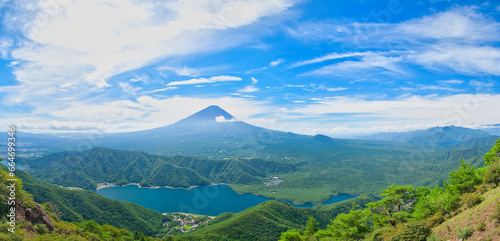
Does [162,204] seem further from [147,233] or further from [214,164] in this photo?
[214,164]

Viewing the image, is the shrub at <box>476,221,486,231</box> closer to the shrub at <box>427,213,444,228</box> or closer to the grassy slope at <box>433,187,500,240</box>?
the grassy slope at <box>433,187,500,240</box>

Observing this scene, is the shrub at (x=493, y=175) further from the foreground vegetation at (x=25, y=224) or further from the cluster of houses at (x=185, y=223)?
the cluster of houses at (x=185, y=223)

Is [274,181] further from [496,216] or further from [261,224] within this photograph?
Answer: [496,216]

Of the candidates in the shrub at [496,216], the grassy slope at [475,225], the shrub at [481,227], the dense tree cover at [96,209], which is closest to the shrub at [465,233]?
the grassy slope at [475,225]

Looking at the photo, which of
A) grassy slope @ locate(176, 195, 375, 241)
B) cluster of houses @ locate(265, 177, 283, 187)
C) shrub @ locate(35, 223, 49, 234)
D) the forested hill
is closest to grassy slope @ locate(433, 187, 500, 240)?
shrub @ locate(35, 223, 49, 234)

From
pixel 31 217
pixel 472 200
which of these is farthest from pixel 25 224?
pixel 472 200

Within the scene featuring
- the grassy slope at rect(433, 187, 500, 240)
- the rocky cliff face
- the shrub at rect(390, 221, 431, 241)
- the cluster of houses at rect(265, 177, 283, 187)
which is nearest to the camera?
the grassy slope at rect(433, 187, 500, 240)
